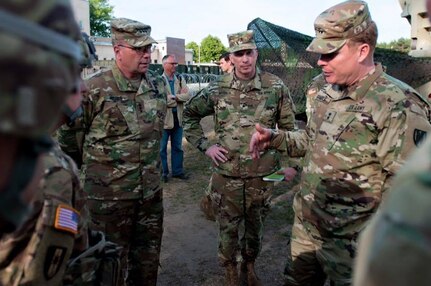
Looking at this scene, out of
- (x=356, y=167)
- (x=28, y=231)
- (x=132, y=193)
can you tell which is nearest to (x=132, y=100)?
(x=132, y=193)

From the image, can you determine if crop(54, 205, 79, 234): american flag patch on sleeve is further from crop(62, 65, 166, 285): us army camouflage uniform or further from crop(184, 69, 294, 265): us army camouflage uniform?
crop(184, 69, 294, 265): us army camouflage uniform

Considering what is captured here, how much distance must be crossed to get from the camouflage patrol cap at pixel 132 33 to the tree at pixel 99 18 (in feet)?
189

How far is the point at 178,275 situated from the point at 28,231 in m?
2.82

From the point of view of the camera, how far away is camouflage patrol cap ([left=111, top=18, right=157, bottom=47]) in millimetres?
3188

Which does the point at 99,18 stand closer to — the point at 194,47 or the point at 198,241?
Result: the point at 194,47

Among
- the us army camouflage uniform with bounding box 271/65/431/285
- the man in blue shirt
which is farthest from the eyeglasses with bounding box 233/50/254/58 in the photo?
the man in blue shirt

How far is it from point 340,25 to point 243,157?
1.61 meters

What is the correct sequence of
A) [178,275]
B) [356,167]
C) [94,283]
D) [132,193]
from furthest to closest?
[178,275] < [132,193] < [356,167] < [94,283]

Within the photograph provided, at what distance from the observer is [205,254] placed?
4508 millimetres

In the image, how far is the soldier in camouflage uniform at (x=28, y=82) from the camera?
2.19 ft

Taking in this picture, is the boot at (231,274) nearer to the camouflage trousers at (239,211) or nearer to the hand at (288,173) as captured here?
the camouflage trousers at (239,211)

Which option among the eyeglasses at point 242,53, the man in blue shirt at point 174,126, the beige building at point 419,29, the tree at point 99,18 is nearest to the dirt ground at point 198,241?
the man in blue shirt at point 174,126

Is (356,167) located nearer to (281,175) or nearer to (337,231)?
(337,231)

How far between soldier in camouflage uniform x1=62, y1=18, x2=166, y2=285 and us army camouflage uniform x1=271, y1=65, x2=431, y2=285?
121 cm
